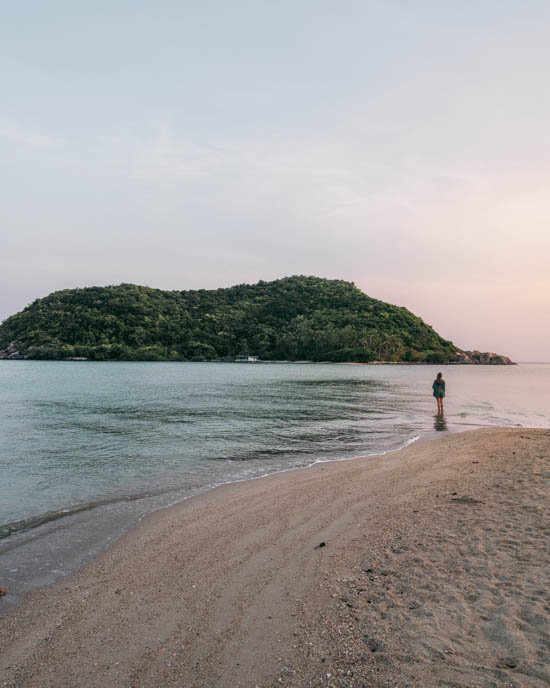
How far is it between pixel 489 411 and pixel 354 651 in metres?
29.3

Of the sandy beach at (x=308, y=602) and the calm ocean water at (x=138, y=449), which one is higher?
the sandy beach at (x=308, y=602)

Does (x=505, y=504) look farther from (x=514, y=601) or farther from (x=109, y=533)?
(x=109, y=533)

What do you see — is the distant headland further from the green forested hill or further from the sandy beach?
the sandy beach

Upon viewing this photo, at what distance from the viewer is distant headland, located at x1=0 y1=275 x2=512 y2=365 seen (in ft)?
512

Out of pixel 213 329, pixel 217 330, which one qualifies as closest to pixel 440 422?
pixel 217 330

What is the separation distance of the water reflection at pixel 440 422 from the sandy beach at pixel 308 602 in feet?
42.8

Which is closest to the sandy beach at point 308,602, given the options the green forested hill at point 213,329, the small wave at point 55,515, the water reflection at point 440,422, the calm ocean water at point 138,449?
the calm ocean water at point 138,449

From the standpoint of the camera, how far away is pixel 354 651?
155 inches

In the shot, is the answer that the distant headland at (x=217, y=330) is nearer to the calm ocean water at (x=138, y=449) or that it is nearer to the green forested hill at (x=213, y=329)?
the green forested hill at (x=213, y=329)

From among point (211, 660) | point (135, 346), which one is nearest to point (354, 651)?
point (211, 660)

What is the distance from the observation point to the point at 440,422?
2367 centimetres

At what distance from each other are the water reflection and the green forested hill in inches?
5554

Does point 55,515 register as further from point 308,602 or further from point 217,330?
point 217,330

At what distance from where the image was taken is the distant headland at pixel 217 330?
512ft
